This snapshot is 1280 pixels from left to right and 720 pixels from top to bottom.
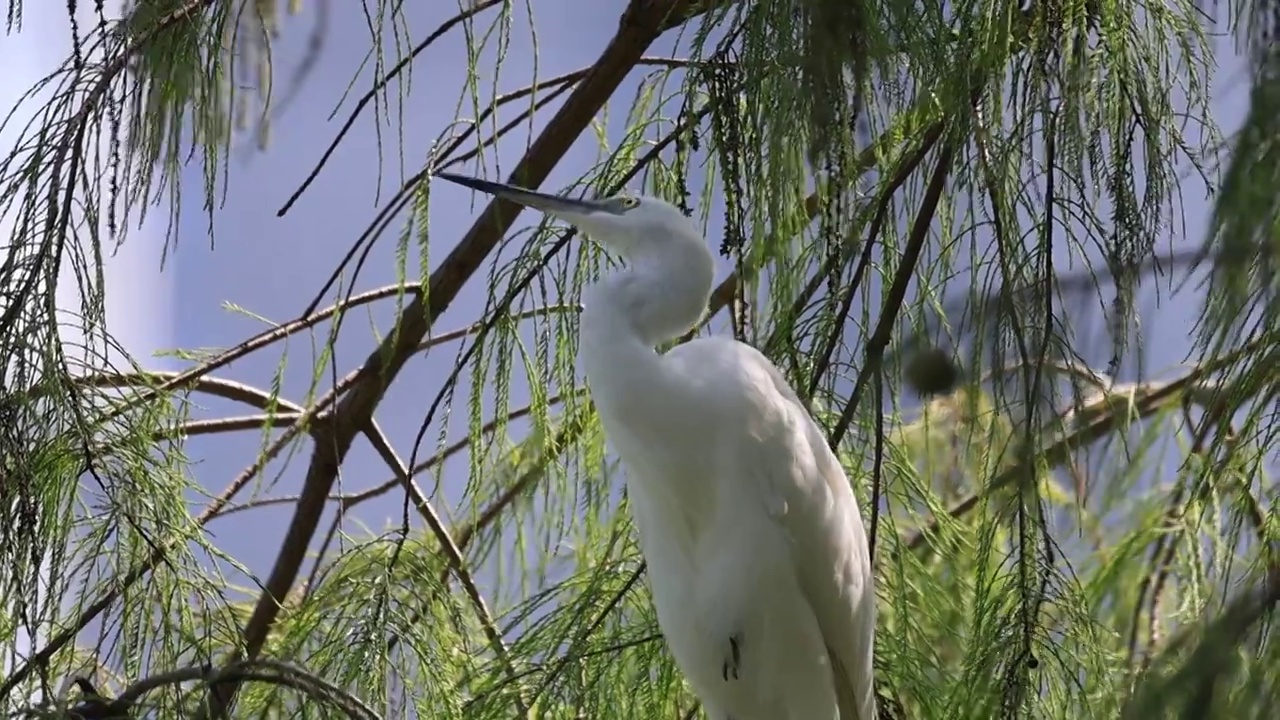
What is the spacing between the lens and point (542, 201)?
1083 millimetres

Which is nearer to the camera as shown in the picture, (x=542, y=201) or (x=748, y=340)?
(x=542, y=201)

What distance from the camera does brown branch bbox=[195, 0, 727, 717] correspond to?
1171 millimetres

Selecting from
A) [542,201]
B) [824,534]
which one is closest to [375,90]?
[542,201]

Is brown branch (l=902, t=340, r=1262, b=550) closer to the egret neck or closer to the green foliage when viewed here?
the green foliage

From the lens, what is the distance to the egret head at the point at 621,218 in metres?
1.05

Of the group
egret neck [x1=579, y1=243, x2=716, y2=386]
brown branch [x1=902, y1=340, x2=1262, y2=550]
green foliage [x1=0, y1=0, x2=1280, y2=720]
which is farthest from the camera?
egret neck [x1=579, y1=243, x2=716, y2=386]

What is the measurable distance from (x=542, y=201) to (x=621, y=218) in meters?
0.06

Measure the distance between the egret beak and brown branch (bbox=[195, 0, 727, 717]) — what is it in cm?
9

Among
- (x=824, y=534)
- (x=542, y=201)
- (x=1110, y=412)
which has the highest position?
(x=542, y=201)

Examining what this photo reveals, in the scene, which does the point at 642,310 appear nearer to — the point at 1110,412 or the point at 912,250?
the point at 912,250

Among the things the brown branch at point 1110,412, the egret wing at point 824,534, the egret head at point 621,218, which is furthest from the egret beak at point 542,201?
the brown branch at point 1110,412

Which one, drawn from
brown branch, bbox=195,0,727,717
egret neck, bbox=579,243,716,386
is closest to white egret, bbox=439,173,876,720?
egret neck, bbox=579,243,716,386

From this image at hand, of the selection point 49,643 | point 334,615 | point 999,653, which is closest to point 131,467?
point 49,643

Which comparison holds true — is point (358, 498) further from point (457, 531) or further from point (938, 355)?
point (938, 355)
